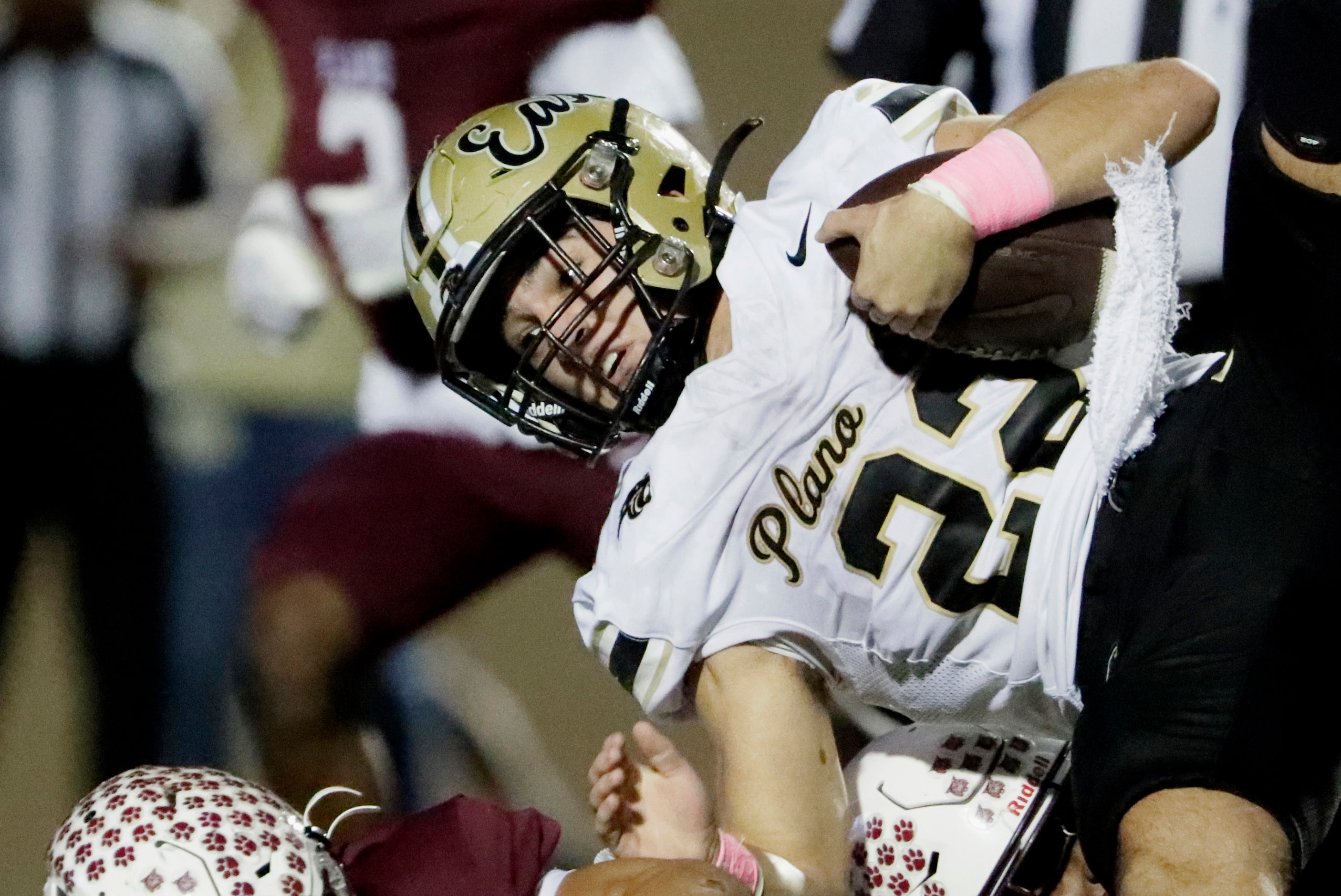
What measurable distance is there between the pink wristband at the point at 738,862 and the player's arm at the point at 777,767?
35 millimetres

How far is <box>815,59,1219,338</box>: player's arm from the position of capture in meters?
1.29

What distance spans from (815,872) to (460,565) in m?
1.03

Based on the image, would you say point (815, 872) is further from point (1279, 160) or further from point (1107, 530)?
point (1279, 160)

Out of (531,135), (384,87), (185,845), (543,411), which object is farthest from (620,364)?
(384,87)

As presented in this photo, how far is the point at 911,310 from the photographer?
1.30 m

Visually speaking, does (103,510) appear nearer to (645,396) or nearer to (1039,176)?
(645,396)

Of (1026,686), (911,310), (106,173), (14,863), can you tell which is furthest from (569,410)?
(14,863)

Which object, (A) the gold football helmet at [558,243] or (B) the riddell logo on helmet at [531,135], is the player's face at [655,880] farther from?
(B) the riddell logo on helmet at [531,135]

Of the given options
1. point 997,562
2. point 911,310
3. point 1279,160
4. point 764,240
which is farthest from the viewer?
point 764,240

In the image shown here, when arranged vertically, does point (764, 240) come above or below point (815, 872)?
above

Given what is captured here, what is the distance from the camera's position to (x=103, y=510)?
214 cm

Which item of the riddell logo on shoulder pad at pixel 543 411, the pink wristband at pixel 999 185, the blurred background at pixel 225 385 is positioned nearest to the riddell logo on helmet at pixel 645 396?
the riddell logo on shoulder pad at pixel 543 411

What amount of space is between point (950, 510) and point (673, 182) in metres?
0.50

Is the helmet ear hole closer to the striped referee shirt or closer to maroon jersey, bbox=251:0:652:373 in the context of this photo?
maroon jersey, bbox=251:0:652:373
